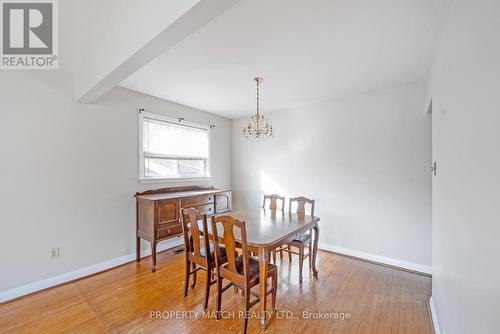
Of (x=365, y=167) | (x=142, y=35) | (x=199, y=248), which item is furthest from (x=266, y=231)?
(x=365, y=167)

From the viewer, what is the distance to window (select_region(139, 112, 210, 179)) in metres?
3.60

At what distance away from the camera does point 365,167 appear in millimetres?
3457

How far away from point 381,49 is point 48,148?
385 cm

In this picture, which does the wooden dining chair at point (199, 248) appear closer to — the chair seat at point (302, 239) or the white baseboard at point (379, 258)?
the chair seat at point (302, 239)

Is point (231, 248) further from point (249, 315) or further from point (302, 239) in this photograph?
point (302, 239)

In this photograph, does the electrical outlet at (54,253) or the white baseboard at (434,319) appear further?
the electrical outlet at (54,253)

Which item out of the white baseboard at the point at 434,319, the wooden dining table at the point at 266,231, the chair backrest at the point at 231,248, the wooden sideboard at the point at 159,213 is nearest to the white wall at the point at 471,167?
the white baseboard at the point at 434,319

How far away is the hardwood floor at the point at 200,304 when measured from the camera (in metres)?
1.96

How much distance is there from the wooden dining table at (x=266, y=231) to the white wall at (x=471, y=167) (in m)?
1.20

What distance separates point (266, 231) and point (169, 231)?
5.42 feet

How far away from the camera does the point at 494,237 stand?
815 mm

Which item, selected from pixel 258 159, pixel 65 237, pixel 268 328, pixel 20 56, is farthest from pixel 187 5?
pixel 258 159

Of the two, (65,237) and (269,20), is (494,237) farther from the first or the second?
(65,237)

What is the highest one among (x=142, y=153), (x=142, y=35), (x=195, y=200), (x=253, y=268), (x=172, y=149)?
(x=142, y=35)
